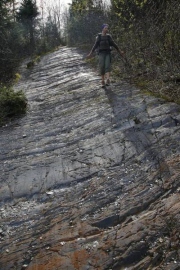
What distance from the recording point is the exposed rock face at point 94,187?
3.39 meters

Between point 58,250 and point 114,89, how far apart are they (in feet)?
20.1

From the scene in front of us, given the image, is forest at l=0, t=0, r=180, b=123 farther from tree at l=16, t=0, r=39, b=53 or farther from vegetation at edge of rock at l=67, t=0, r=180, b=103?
tree at l=16, t=0, r=39, b=53

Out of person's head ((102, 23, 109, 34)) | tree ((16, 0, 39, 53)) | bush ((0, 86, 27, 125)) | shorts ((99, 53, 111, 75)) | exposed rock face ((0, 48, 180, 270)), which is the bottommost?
exposed rock face ((0, 48, 180, 270))

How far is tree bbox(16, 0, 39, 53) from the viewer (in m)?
31.7

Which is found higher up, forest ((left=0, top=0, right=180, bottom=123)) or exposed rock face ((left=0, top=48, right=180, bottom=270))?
forest ((left=0, top=0, right=180, bottom=123))

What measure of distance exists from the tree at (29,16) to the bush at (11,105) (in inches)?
924

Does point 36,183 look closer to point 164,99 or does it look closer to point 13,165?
point 13,165

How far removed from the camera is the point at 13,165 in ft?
18.6

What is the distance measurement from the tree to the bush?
23.5 m

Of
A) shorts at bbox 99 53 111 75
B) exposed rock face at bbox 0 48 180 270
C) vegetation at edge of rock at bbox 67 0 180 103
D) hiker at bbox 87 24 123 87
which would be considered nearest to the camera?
exposed rock face at bbox 0 48 180 270

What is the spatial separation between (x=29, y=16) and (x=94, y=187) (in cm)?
3128

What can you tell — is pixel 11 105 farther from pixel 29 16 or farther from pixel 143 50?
pixel 29 16

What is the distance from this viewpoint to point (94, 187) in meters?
4.57

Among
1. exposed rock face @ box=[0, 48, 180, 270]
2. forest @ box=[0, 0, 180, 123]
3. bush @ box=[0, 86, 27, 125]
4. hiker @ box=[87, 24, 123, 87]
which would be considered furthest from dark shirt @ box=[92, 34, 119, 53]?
bush @ box=[0, 86, 27, 125]
